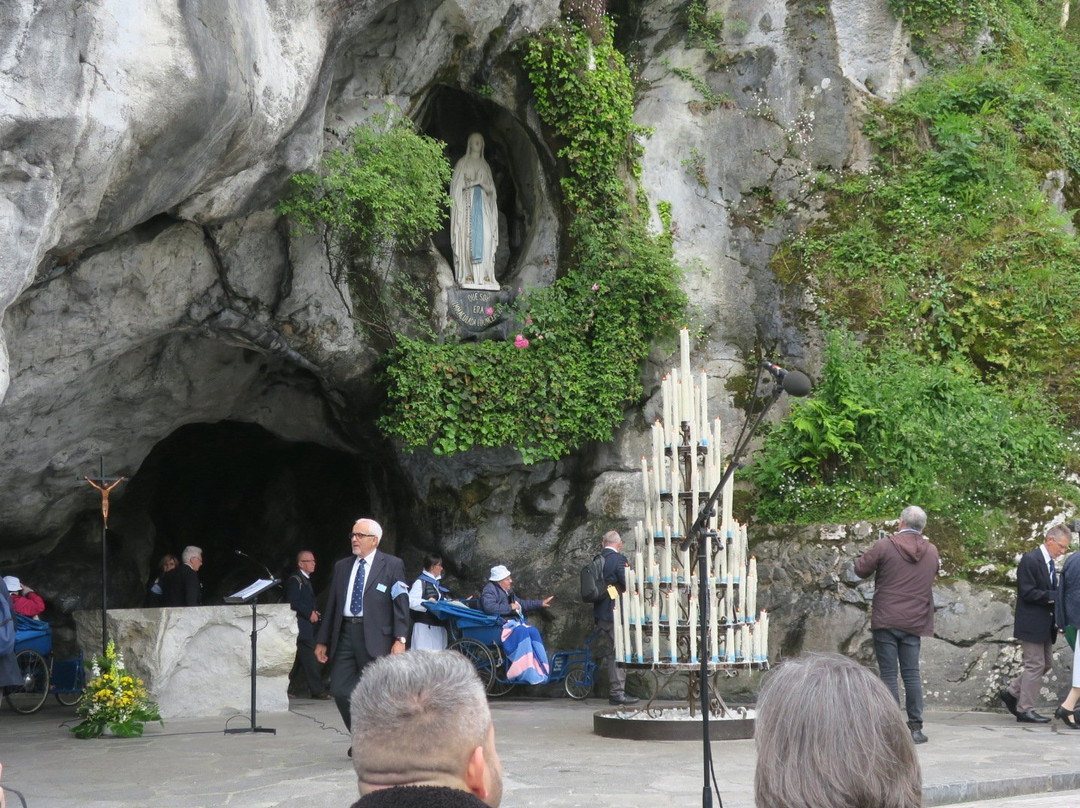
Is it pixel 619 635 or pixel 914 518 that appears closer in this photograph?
pixel 914 518

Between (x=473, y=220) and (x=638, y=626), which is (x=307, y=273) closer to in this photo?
(x=473, y=220)

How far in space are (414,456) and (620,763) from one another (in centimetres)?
661

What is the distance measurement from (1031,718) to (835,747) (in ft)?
28.4

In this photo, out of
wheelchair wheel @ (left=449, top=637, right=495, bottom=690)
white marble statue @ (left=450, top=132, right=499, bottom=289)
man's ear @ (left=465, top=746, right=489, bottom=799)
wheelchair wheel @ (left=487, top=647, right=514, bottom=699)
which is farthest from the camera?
white marble statue @ (left=450, top=132, right=499, bottom=289)

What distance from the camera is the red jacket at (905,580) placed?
8.87 metres

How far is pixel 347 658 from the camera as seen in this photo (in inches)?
313

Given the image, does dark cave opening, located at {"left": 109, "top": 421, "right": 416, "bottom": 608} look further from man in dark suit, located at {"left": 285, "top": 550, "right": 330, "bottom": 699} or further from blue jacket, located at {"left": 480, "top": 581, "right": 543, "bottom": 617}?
blue jacket, located at {"left": 480, "top": 581, "right": 543, "bottom": 617}

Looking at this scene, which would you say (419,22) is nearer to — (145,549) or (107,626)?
(107,626)

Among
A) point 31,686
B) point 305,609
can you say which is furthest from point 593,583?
point 31,686

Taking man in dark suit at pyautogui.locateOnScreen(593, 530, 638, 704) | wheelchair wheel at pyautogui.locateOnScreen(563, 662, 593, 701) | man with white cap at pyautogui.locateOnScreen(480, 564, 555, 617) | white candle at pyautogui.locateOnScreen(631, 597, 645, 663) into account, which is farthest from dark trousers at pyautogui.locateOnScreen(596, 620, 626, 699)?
white candle at pyautogui.locateOnScreen(631, 597, 645, 663)

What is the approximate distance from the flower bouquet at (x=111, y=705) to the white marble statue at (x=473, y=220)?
5.50 meters

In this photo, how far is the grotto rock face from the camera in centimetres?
755

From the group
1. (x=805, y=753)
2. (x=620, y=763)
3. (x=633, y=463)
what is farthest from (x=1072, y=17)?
(x=805, y=753)

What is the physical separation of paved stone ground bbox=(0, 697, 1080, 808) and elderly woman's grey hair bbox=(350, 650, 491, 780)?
15.1 feet
